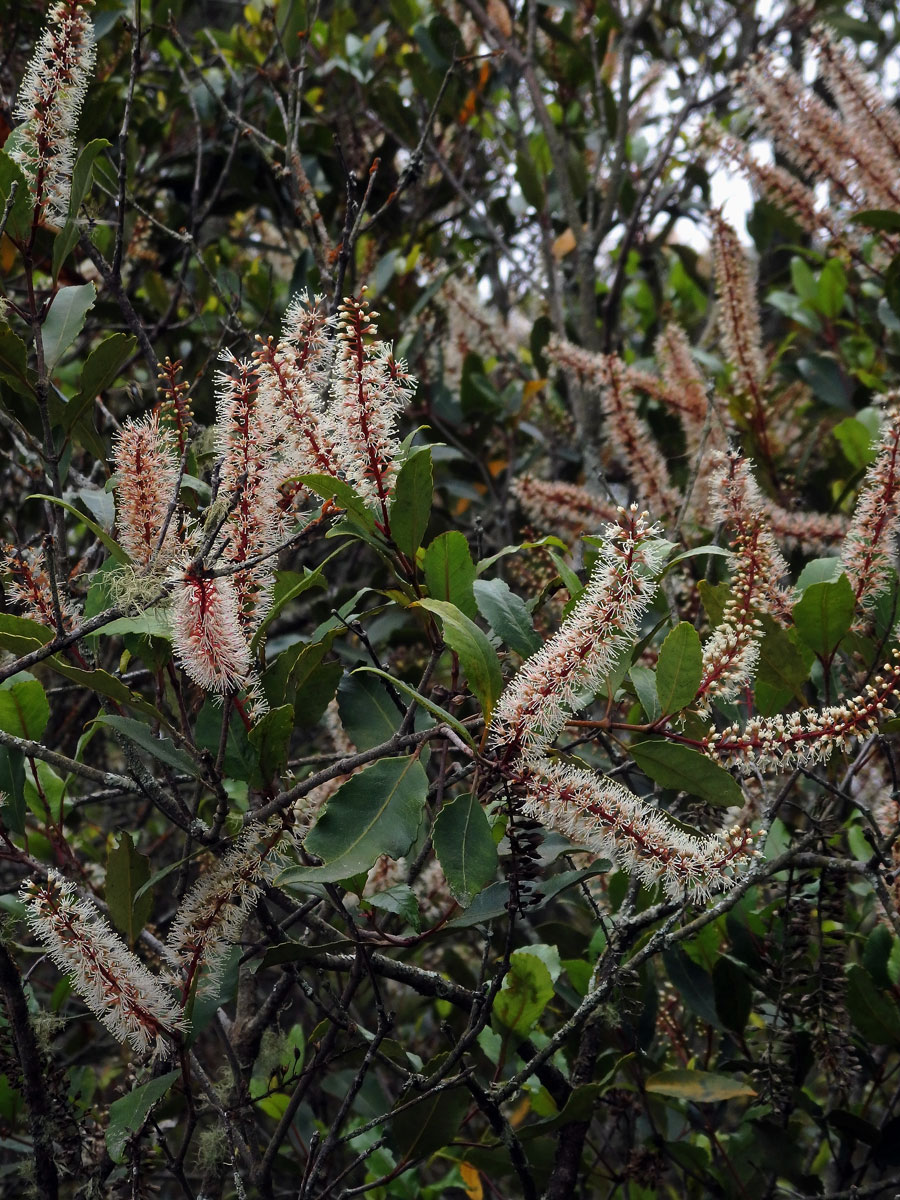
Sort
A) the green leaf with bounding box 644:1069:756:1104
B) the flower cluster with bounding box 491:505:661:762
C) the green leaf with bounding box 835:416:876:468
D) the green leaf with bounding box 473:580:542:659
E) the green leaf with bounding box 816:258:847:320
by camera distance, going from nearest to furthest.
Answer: the flower cluster with bounding box 491:505:661:762
the green leaf with bounding box 473:580:542:659
the green leaf with bounding box 644:1069:756:1104
the green leaf with bounding box 835:416:876:468
the green leaf with bounding box 816:258:847:320

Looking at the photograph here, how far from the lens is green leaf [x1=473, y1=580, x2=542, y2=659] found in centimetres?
144

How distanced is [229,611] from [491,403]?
76.4 inches

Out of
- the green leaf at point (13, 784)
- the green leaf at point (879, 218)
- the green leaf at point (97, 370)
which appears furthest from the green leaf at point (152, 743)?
the green leaf at point (879, 218)

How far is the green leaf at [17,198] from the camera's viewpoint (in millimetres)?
1593

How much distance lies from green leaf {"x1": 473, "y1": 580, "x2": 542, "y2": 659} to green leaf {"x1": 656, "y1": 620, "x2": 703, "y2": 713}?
0.58 ft

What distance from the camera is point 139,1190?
5.21 feet

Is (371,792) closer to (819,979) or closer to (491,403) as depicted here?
(819,979)

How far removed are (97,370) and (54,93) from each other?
0.39 m

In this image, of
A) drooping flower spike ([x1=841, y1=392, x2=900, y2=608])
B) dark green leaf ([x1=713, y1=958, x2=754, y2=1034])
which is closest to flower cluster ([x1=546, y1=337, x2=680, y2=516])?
drooping flower spike ([x1=841, y1=392, x2=900, y2=608])

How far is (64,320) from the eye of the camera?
67.4 inches

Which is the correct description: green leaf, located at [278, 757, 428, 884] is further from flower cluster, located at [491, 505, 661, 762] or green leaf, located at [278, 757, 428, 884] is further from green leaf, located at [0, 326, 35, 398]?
green leaf, located at [0, 326, 35, 398]

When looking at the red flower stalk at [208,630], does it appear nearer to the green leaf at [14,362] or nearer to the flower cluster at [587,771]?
the flower cluster at [587,771]

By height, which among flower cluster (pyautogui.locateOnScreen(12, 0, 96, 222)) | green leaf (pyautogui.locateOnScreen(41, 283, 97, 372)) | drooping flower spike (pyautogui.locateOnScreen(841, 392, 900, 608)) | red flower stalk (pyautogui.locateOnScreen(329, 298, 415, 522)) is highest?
flower cluster (pyautogui.locateOnScreen(12, 0, 96, 222))

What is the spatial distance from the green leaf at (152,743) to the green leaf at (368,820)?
217 millimetres
